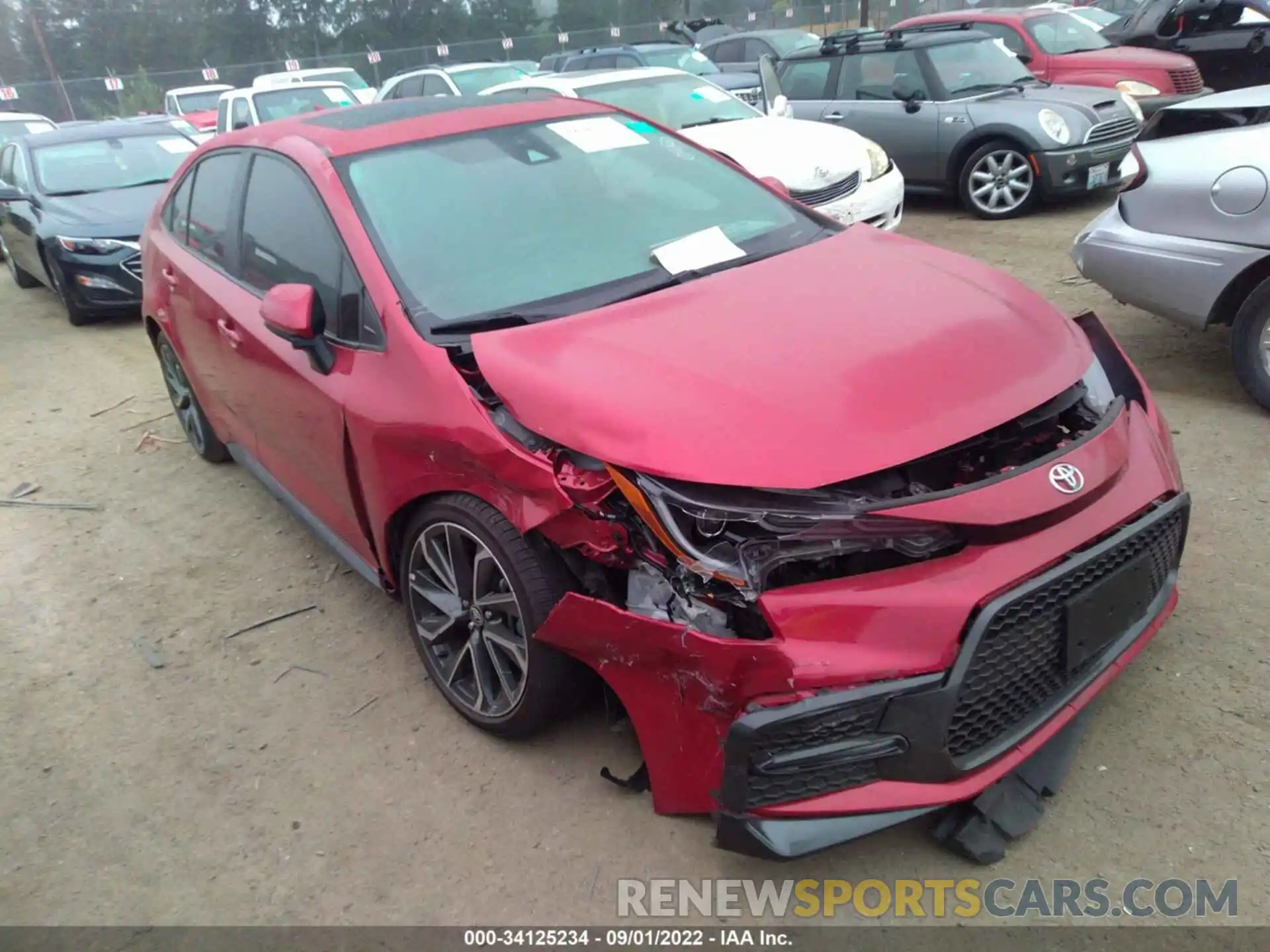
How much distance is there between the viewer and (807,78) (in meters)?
9.45

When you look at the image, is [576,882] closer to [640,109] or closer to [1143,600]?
[1143,600]

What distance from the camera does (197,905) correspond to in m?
2.46

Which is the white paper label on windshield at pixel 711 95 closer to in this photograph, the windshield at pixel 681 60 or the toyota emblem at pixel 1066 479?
the windshield at pixel 681 60

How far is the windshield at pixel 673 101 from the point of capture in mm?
7828

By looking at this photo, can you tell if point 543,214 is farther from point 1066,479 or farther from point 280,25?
point 280,25

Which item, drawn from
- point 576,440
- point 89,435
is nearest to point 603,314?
point 576,440

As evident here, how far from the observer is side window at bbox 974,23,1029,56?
9.96 metres

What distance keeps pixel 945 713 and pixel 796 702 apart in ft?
1.05

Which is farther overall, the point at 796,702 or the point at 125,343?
the point at 125,343

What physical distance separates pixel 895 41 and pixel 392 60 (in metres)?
24.7

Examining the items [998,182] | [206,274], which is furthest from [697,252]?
[998,182]

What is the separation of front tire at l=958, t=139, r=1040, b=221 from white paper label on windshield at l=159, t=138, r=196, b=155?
7.05 metres

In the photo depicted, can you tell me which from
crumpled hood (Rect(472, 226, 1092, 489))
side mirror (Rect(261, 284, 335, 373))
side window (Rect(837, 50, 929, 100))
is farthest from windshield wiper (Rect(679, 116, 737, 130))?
side mirror (Rect(261, 284, 335, 373))

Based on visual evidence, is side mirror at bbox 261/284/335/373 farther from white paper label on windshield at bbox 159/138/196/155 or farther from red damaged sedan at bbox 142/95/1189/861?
white paper label on windshield at bbox 159/138/196/155
